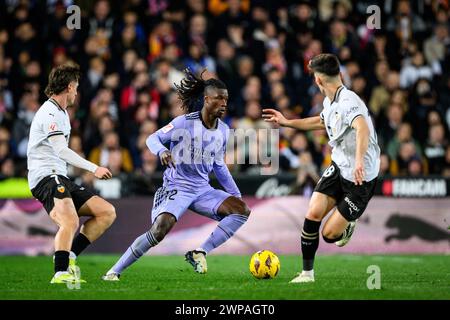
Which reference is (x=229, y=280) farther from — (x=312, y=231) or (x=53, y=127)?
(x=53, y=127)

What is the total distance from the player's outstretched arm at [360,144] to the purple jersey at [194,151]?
1.89 meters

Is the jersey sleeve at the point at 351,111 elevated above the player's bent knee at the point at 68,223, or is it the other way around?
the jersey sleeve at the point at 351,111

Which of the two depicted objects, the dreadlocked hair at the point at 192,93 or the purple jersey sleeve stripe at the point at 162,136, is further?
the dreadlocked hair at the point at 192,93

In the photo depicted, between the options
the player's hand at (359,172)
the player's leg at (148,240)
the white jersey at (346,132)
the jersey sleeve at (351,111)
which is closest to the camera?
the player's hand at (359,172)

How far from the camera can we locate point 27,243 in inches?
612

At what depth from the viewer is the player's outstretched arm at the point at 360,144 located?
30.8ft

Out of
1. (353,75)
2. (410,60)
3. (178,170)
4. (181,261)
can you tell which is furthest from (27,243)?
(410,60)

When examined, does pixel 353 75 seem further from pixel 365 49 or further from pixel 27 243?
pixel 27 243

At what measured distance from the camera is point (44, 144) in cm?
1016

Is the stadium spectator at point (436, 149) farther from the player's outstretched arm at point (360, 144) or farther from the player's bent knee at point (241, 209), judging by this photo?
the player's outstretched arm at point (360, 144)

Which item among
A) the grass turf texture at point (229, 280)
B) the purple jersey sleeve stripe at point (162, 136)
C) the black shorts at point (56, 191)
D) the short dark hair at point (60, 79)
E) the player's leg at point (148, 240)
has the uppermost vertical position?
the short dark hair at point (60, 79)

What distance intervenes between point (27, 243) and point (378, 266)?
5835 millimetres

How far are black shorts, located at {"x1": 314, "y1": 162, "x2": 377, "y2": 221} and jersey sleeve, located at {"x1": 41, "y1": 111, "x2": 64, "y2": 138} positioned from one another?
2.77m

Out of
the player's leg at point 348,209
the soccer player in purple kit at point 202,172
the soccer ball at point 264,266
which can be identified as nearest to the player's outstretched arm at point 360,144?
the player's leg at point 348,209
